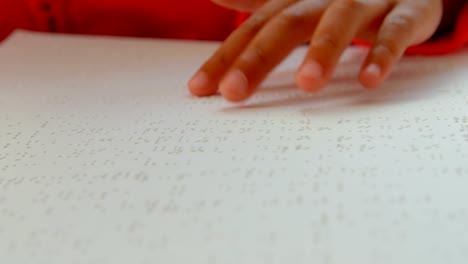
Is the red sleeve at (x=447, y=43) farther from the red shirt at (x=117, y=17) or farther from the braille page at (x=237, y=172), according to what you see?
the red shirt at (x=117, y=17)

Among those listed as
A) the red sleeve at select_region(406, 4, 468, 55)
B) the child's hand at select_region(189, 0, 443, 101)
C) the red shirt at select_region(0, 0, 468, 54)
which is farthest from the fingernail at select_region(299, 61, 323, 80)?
the red shirt at select_region(0, 0, 468, 54)

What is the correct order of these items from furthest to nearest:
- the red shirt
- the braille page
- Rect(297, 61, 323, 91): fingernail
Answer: the red shirt, Rect(297, 61, 323, 91): fingernail, the braille page

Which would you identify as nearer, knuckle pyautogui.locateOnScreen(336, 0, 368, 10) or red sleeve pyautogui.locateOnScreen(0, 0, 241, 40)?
knuckle pyautogui.locateOnScreen(336, 0, 368, 10)

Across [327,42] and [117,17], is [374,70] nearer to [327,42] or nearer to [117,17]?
[327,42]

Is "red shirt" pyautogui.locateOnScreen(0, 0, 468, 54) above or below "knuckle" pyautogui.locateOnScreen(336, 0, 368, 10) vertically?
below

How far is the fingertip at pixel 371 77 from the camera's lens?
1.17 feet

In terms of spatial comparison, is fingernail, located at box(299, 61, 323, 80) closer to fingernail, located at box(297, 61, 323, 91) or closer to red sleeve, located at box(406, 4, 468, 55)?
fingernail, located at box(297, 61, 323, 91)

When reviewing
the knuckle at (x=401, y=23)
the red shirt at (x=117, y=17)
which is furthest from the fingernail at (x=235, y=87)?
the red shirt at (x=117, y=17)

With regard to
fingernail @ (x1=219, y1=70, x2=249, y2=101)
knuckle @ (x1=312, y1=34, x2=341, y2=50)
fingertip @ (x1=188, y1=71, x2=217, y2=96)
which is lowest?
fingertip @ (x1=188, y1=71, x2=217, y2=96)

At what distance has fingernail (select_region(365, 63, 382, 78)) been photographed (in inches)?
14.1

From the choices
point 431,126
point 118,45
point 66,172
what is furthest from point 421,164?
point 118,45

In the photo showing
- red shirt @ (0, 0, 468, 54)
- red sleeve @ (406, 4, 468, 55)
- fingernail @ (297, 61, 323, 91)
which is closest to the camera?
fingernail @ (297, 61, 323, 91)

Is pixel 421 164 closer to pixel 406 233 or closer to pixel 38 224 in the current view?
pixel 406 233

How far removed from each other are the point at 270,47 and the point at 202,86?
6 cm
